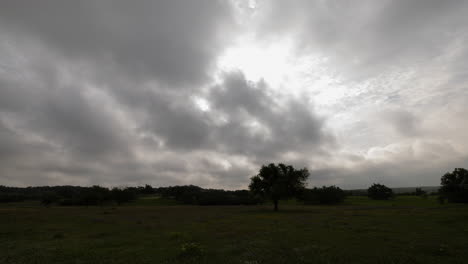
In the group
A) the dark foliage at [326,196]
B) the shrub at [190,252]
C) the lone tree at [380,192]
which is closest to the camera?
the shrub at [190,252]

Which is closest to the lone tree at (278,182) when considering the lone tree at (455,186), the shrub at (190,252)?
the lone tree at (455,186)

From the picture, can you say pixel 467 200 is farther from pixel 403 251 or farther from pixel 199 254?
pixel 199 254

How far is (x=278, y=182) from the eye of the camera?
71688 mm

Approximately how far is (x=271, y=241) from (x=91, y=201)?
122 meters

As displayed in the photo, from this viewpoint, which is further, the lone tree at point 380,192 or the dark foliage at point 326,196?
the lone tree at point 380,192

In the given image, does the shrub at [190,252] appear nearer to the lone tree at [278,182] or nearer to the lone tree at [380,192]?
the lone tree at [278,182]

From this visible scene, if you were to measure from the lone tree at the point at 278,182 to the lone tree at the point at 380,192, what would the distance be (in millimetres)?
88161

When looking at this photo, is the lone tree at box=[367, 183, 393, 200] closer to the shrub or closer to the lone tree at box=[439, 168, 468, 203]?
the lone tree at box=[439, 168, 468, 203]

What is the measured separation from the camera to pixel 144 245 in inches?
906

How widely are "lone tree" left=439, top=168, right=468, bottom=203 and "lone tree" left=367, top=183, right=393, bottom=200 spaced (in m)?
58.8

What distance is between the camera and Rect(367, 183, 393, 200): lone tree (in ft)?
440

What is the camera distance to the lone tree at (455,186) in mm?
72062

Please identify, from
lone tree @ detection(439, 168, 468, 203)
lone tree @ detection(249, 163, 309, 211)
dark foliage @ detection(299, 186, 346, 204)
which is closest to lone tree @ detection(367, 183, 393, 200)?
dark foliage @ detection(299, 186, 346, 204)

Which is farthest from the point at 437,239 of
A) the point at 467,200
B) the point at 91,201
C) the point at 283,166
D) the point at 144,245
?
the point at 91,201
